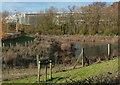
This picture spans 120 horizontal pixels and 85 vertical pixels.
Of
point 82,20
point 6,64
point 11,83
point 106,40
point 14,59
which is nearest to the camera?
point 11,83

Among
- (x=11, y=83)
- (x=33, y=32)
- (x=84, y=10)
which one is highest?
(x=84, y=10)

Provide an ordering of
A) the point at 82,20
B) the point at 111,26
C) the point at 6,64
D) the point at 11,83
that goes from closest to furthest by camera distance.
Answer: the point at 11,83, the point at 6,64, the point at 111,26, the point at 82,20

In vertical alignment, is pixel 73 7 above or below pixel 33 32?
above

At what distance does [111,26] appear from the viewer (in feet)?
114

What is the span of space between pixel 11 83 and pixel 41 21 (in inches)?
1298

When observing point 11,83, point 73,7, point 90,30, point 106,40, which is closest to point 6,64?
point 11,83

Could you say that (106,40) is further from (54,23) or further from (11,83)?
(11,83)

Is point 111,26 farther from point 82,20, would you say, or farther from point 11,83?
point 11,83

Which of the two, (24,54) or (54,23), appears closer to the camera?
(24,54)

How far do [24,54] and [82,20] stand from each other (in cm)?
2406

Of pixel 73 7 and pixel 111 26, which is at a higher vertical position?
pixel 73 7

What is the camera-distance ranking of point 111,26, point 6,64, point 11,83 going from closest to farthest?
1. point 11,83
2. point 6,64
3. point 111,26

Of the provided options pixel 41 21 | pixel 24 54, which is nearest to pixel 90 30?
pixel 41 21

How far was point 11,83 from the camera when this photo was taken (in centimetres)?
704
